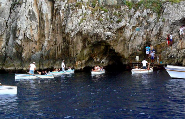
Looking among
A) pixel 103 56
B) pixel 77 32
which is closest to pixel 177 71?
pixel 77 32

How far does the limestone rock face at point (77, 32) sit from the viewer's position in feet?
194

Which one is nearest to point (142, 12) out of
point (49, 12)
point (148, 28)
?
point (148, 28)

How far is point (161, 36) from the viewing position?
60312mm

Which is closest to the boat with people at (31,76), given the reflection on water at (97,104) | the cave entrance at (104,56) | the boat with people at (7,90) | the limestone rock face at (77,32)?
the limestone rock face at (77,32)

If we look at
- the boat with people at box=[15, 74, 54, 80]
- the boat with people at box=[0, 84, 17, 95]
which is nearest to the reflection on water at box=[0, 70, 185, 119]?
the boat with people at box=[0, 84, 17, 95]

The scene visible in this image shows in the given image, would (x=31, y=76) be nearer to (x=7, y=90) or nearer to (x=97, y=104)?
(x=7, y=90)

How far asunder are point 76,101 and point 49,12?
136 feet

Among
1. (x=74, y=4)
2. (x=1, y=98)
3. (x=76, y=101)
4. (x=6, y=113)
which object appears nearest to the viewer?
(x=6, y=113)

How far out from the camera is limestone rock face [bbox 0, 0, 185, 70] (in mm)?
59125

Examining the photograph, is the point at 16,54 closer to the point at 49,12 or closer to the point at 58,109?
the point at 49,12

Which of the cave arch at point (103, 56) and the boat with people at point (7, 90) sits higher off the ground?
the cave arch at point (103, 56)

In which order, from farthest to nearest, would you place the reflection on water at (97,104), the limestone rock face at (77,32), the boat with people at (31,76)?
the limestone rock face at (77,32)
the boat with people at (31,76)
the reflection on water at (97,104)

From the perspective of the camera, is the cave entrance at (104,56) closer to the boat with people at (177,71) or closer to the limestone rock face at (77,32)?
the limestone rock face at (77,32)

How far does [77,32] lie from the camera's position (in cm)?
5841
